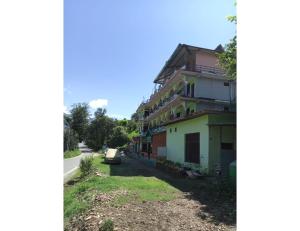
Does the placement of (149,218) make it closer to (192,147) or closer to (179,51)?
(192,147)

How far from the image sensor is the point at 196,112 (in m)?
17.0

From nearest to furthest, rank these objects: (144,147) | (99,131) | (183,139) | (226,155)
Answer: (226,155), (183,139), (144,147), (99,131)

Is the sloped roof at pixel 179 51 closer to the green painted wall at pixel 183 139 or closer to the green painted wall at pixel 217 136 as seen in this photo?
the green painted wall at pixel 183 139

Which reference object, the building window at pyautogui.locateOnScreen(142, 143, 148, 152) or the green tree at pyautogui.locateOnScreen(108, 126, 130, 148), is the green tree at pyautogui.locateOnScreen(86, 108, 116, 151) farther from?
the building window at pyautogui.locateOnScreen(142, 143, 148, 152)

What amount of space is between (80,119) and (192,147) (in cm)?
5651

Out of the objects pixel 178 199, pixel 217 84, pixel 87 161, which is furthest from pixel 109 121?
pixel 178 199

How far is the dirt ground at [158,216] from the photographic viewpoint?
19.2ft

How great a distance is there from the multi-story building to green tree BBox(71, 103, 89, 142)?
35.5 metres

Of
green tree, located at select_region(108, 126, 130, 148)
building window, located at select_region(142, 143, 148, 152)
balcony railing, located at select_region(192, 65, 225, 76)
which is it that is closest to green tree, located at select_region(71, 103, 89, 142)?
green tree, located at select_region(108, 126, 130, 148)

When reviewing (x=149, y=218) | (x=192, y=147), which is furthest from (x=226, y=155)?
(x=149, y=218)
